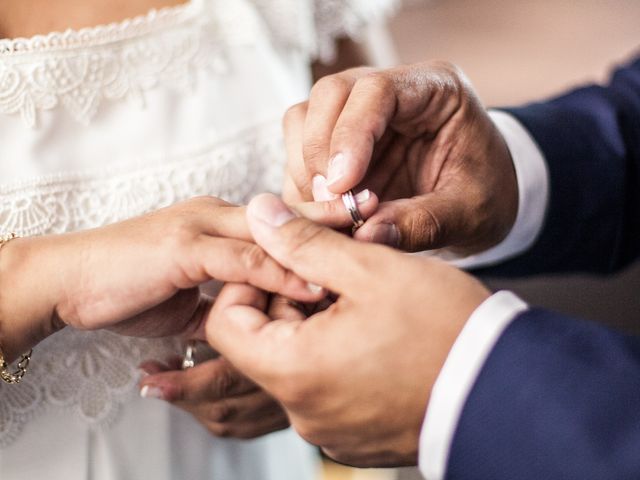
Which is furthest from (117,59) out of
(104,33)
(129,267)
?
(129,267)

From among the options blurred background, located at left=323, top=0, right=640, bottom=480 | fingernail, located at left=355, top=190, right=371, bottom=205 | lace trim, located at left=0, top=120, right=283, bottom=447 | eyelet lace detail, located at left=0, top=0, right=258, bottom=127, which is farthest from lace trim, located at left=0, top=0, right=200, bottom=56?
blurred background, located at left=323, top=0, right=640, bottom=480

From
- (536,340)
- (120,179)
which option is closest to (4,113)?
(120,179)

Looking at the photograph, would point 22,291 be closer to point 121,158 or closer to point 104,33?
point 121,158

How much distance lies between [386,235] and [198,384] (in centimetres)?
33

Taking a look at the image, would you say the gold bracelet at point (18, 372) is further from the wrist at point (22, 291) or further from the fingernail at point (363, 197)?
the fingernail at point (363, 197)

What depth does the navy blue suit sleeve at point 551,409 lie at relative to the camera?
57 cm

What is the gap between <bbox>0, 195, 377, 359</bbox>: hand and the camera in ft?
2.40

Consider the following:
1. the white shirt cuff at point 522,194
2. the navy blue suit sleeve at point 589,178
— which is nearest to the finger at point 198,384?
the white shirt cuff at point 522,194

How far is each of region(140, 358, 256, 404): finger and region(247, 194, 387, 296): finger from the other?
270mm

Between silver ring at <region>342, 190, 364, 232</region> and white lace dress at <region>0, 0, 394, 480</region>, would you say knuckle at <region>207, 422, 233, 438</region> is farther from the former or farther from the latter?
silver ring at <region>342, 190, 364, 232</region>

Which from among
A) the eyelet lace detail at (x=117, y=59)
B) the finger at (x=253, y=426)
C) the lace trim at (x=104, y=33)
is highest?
the lace trim at (x=104, y=33)

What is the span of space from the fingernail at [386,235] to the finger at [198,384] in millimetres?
308

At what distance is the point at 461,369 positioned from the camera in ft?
2.00

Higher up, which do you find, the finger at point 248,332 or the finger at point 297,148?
the finger at point 297,148
